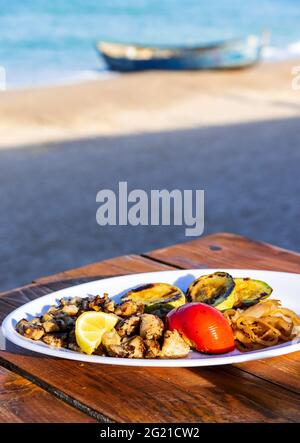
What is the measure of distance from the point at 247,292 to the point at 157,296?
0.18m

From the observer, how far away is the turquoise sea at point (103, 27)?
18125mm

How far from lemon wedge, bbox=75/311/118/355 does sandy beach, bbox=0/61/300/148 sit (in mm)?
7531

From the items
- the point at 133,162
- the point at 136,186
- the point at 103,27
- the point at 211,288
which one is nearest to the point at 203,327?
the point at 211,288

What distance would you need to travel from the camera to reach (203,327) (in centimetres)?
136

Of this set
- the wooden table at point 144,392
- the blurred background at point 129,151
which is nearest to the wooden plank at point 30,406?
the wooden table at point 144,392

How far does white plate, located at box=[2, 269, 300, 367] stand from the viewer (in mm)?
1316

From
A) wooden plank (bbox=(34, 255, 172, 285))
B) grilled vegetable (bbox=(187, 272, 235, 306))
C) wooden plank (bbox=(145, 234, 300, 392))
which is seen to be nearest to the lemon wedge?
grilled vegetable (bbox=(187, 272, 235, 306))

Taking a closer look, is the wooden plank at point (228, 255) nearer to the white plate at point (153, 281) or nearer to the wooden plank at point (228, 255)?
the wooden plank at point (228, 255)

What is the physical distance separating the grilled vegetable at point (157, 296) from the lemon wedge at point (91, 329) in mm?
133

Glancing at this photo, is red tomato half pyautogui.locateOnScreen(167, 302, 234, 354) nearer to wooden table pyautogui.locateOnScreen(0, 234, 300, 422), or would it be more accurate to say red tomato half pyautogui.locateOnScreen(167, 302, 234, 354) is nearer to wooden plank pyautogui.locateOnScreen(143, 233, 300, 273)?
wooden table pyautogui.locateOnScreen(0, 234, 300, 422)

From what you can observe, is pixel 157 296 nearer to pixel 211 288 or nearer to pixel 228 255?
pixel 211 288

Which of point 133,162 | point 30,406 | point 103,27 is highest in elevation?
point 103,27

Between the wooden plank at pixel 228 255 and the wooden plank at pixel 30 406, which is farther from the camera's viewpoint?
the wooden plank at pixel 228 255
